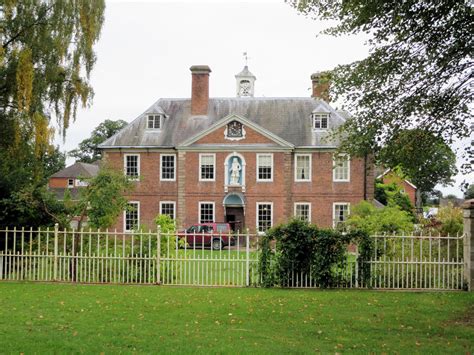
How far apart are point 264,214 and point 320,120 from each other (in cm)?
657

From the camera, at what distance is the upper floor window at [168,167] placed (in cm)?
3600

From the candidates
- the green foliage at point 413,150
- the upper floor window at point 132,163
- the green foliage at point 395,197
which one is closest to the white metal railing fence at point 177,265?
the green foliage at point 413,150

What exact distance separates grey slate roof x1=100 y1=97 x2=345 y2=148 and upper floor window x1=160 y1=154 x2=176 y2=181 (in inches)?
29.2

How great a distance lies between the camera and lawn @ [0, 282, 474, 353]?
8.06m

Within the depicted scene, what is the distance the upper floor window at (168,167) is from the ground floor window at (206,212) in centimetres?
245

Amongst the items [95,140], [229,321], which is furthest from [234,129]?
[95,140]

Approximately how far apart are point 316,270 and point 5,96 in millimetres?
12690

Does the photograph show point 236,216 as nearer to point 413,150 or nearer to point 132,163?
point 132,163

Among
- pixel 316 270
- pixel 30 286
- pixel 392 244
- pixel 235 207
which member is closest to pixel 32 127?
pixel 30 286

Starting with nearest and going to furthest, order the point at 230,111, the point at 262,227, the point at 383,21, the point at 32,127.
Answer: the point at 383,21 < the point at 32,127 < the point at 262,227 < the point at 230,111

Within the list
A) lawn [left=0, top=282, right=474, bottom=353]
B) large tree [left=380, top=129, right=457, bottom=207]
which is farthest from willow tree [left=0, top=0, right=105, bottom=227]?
large tree [left=380, top=129, right=457, bottom=207]

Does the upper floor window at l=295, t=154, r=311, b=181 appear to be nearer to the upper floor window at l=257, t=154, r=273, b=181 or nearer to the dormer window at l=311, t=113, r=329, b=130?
the upper floor window at l=257, t=154, r=273, b=181

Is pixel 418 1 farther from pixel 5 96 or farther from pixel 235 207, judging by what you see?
pixel 235 207

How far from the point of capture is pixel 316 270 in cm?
1486
